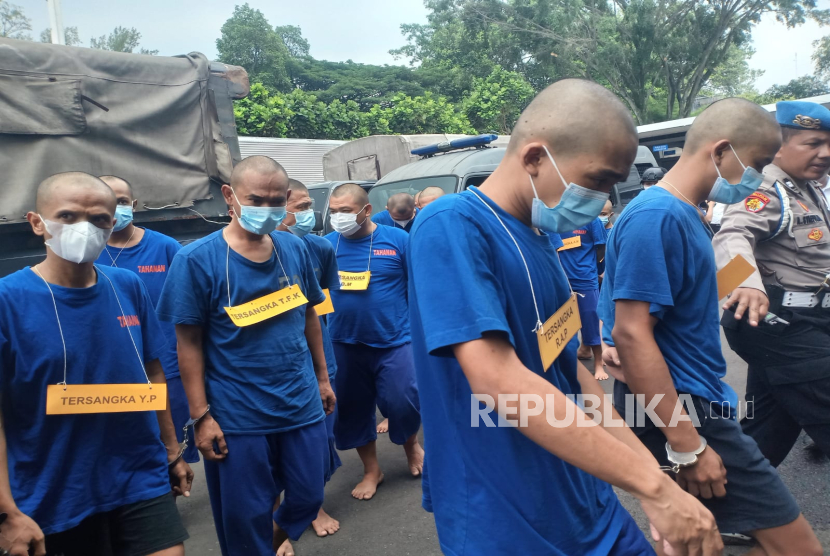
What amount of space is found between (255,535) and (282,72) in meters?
34.8

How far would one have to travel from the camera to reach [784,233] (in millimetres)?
2912

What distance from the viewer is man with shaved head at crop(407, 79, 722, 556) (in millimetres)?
1295

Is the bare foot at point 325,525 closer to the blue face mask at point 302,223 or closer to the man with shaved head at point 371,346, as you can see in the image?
the man with shaved head at point 371,346

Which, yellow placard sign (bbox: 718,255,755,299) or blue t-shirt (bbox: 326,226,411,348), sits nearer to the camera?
yellow placard sign (bbox: 718,255,755,299)

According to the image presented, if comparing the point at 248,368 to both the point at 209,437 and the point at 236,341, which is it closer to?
the point at 236,341

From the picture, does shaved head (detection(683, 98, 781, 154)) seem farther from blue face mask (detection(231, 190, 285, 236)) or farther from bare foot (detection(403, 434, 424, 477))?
bare foot (detection(403, 434, 424, 477))

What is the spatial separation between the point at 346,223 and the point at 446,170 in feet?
10.4

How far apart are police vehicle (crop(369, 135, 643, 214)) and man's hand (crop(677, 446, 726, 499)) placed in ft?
15.4

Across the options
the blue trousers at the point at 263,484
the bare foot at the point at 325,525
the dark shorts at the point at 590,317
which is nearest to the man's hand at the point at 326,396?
the blue trousers at the point at 263,484

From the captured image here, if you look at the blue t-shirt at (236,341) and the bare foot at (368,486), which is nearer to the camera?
the blue t-shirt at (236,341)

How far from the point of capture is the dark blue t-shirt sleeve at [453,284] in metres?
1.30

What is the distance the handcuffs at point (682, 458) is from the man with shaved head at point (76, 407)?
167cm

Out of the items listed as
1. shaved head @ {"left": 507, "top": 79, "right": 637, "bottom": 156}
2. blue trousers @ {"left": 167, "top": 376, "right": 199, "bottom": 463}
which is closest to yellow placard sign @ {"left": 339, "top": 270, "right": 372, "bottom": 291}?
blue trousers @ {"left": 167, "top": 376, "right": 199, "bottom": 463}

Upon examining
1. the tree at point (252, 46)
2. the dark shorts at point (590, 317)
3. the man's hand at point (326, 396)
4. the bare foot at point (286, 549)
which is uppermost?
the tree at point (252, 46)
